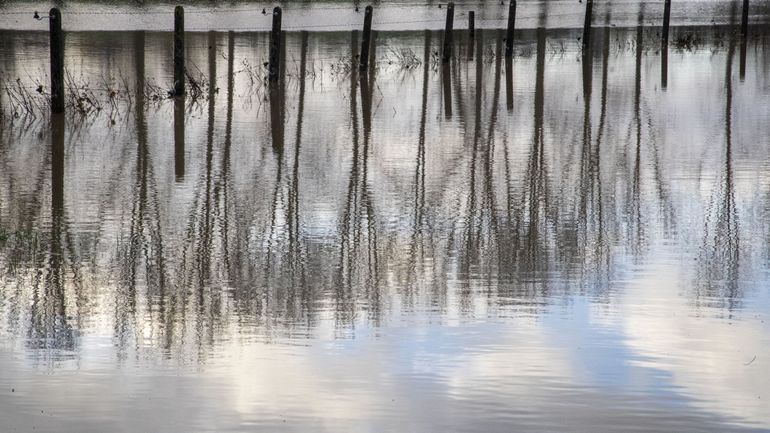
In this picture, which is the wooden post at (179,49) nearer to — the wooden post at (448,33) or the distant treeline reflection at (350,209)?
the distant treeline reflection at (350,209)

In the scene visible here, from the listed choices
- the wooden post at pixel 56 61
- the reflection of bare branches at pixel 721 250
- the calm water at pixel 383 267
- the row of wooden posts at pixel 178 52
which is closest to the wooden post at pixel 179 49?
the row of wooden posts at pixel 178 52

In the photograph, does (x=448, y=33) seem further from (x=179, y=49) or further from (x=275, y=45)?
(x=179, y=49)

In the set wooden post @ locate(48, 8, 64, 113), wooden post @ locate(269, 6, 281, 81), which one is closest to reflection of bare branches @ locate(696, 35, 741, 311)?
wooden post @ locate(48, 8, 64, 113)

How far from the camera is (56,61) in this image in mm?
19297

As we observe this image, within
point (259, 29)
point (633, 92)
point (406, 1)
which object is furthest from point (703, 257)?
point (406, 1)

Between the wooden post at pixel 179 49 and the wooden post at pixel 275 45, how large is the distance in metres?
2.13

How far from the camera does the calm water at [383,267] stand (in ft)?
23.2

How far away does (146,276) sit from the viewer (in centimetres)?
1002

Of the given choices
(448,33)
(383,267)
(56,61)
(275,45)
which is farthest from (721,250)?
(448,33)

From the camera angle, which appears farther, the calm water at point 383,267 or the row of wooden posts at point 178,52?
the row of wooden posts at point 178,52

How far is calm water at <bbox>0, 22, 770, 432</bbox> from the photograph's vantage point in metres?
7.08

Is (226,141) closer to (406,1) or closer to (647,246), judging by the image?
(647,246)

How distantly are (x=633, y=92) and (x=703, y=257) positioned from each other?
1454 cm

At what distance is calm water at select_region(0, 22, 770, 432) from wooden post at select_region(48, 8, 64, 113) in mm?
307
